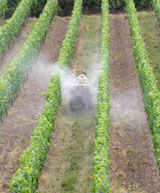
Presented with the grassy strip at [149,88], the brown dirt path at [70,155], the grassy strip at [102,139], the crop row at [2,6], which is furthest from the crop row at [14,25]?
the grassy strip at [149,88]

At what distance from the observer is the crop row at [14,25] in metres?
38.2

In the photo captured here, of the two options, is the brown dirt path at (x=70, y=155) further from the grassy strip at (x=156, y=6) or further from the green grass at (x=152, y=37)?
the grassy strip at (x=156, y=6)

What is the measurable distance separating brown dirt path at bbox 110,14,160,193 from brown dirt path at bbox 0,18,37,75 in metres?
9.64

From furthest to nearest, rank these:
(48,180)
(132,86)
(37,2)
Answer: (37,2)
(132,86)
(48,180)

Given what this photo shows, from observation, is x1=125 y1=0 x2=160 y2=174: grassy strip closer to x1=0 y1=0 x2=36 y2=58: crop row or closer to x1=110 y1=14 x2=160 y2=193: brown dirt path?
x1=110 y1=14 x2=160 y2=193: brown dirt path

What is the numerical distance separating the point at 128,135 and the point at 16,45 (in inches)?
742

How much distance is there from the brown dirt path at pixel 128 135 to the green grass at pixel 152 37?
191cm

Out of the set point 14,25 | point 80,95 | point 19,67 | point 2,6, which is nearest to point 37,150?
point 80,95

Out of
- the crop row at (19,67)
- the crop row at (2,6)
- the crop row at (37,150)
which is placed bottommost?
the crop row at (2,6)

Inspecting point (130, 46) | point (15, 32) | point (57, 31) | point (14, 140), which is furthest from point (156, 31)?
point (14, 140)

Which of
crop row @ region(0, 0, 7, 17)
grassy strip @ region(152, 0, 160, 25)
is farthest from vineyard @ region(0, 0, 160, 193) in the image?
crop row @ region(0, 0, 7, 17)

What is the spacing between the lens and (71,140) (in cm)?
2659

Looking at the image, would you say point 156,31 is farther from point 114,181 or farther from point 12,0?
point 114,181

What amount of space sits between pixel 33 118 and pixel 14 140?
2.95 meters
